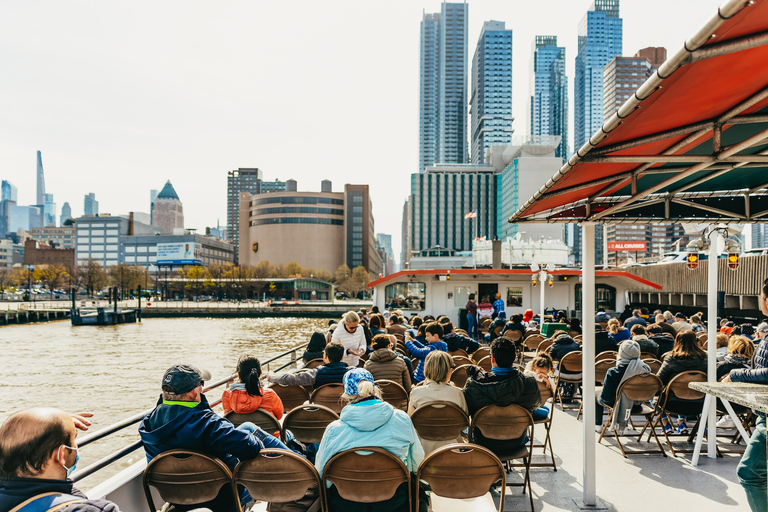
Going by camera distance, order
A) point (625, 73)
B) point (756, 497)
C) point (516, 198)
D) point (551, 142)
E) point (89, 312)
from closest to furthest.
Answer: point (756, 497) → point (89, 312) → point (516, 198) → point (551, 142) → point (625, 73)

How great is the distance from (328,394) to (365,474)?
210 centimetres

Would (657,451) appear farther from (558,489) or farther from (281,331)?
(281,331)

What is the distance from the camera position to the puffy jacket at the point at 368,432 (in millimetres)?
3029

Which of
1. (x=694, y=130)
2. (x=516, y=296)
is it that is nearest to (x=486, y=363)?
(x=694, y=130)

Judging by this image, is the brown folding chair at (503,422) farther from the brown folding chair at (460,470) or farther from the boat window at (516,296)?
the boat window at (516,296)

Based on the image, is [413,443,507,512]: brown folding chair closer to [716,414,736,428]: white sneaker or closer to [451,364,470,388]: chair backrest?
[451,364,470,388]: chair backrest

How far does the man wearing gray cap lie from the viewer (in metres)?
2.88

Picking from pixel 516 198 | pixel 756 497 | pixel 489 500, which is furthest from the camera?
pixel 516 198

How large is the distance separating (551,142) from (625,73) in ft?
256

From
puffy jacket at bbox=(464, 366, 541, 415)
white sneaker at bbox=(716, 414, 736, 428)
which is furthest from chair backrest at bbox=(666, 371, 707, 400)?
puffy jacket at bbox=(464, 366, 541, 415)

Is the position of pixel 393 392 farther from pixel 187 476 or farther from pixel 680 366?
pixel 680 366

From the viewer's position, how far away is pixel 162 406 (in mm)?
2963

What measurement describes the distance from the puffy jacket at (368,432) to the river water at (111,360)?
876 centimetres

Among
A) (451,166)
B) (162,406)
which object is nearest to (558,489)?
(162,406)
